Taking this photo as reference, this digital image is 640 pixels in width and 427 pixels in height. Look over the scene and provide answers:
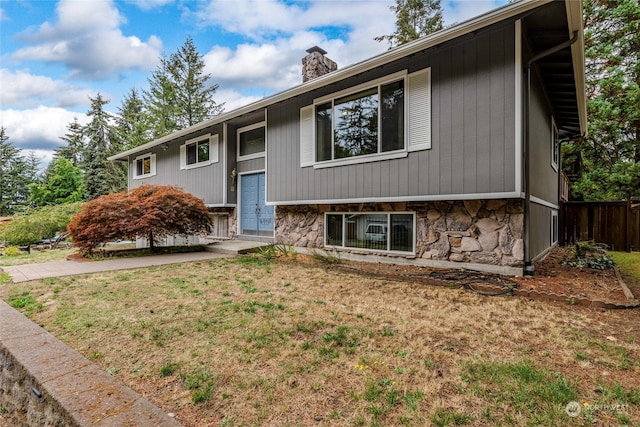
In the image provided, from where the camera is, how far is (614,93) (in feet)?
33.6

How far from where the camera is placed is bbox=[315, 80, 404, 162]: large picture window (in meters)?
5.73

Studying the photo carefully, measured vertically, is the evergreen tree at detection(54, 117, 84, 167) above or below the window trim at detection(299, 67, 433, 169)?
above

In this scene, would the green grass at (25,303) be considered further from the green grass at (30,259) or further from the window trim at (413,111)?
the window trim at (413,111)

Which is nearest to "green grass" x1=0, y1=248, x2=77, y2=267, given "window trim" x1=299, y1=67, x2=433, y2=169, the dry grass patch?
the dry grass patch

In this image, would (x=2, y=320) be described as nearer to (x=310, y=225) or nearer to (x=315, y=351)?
(x=315, y=351)

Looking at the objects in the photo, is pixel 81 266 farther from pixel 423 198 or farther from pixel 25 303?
pixel 423 198

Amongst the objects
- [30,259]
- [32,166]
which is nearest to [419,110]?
[30,259]

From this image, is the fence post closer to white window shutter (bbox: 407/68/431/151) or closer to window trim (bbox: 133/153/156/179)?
white window shutter (bbox: 407/68/431/151)

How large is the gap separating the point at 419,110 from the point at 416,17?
14668mm

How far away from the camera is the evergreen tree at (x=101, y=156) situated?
2386 cm

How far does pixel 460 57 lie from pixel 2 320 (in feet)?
21.6

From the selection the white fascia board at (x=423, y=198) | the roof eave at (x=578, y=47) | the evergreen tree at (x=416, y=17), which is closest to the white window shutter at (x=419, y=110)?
the white fascia board at (x=423, y=198)

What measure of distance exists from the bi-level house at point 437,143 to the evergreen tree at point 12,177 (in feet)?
104

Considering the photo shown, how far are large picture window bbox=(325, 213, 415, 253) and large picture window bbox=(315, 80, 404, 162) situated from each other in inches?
50.4
